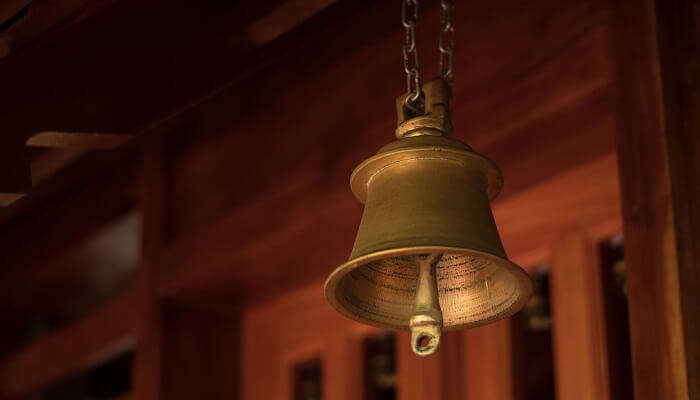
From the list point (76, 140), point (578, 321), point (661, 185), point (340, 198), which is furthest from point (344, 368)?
point (661, 185)

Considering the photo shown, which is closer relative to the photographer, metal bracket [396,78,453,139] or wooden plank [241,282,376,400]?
metal bracket [396,78,453,139]

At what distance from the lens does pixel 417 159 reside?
107 inches

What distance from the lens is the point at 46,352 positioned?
17.5 ft

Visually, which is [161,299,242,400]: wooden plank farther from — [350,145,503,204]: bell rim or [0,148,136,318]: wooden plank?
[350,145,503,204]: bell rim

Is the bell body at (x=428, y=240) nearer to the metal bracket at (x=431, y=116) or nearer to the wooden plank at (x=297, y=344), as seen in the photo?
the metal bracket at (x=431, y=116)

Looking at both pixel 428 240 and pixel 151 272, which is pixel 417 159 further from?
pixel 151 272

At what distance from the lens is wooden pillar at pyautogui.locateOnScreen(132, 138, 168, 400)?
15.2ft

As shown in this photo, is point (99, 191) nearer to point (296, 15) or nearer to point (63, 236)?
point (63, 236)

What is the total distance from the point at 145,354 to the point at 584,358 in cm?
156

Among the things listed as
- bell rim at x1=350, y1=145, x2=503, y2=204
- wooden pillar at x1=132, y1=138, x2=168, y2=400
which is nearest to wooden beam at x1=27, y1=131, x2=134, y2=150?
bell rim at x1=350, y1=145, x2=503, y2=204

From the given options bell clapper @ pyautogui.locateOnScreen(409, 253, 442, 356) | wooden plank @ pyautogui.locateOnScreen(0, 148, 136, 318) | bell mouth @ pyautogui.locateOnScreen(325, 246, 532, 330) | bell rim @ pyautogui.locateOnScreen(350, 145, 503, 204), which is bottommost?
bell clapper @ pyautogui.locateOnScreen(409, 253, 442, 356)

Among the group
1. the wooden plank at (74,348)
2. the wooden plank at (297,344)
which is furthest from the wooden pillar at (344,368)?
the wooden plank at (74,348)

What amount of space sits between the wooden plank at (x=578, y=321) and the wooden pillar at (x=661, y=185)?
0.48m

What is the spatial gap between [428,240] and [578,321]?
1.25 m
